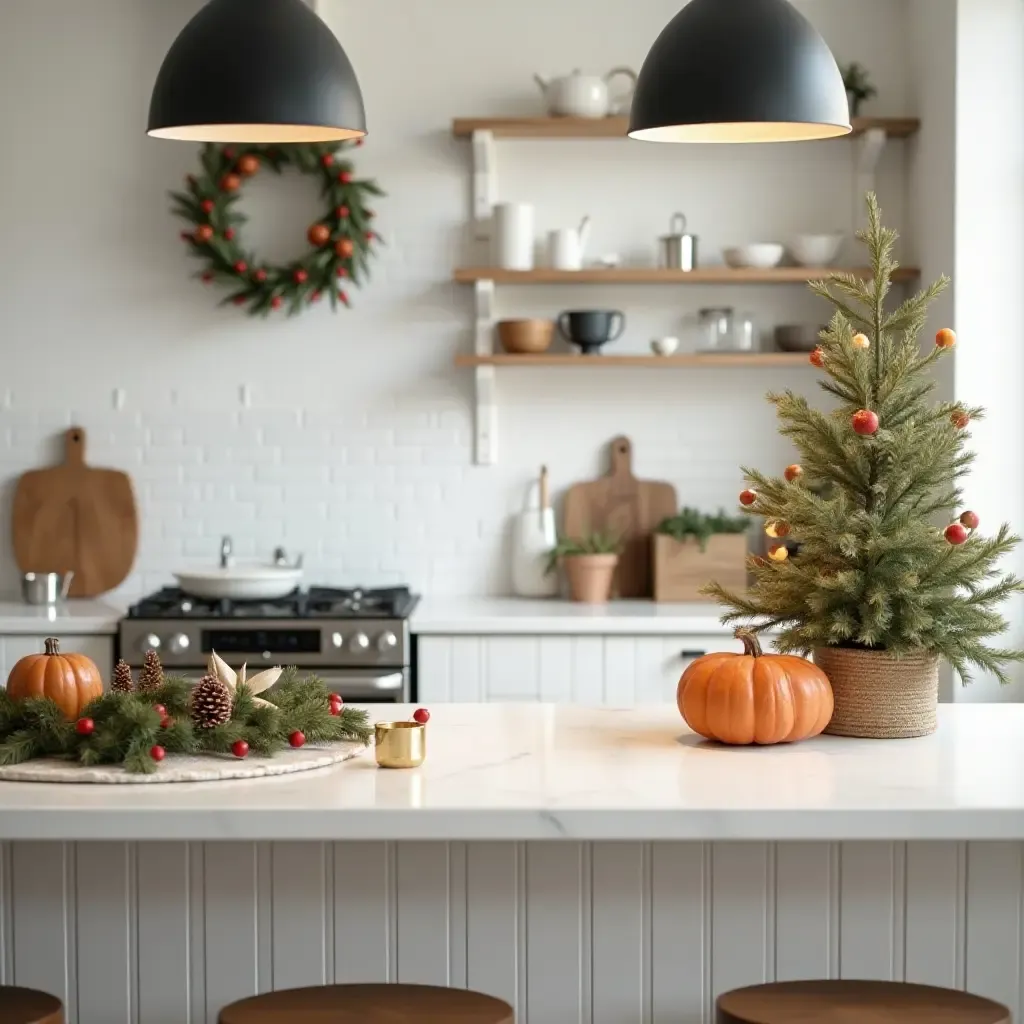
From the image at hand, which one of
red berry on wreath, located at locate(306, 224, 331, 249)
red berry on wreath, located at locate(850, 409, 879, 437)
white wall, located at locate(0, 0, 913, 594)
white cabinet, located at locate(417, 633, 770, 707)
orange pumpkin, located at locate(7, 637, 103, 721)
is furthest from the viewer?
white wall, located at locate(0, 0, 913, 594)

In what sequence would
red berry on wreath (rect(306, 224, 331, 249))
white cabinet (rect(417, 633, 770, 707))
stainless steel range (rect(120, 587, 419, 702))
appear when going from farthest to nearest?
red berry on wreath (rect(306, 224, 331, 249)) → white cabinet (rect(417, 633, 770, 707)) → stainless steel range (rect(120, 587, 419, 702))

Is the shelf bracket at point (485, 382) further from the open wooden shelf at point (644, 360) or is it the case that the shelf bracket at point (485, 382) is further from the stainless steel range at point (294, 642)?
the stainless steel range at point (294, 642)

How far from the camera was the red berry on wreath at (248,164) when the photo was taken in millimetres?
5465

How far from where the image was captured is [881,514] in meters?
2.93

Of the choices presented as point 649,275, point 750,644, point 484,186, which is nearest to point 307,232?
point 484,186

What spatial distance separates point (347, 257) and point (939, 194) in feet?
6.53

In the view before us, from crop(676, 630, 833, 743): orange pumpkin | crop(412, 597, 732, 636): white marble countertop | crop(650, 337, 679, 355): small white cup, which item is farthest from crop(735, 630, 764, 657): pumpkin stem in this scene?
crop(650, 337, 679, 355): small white cup

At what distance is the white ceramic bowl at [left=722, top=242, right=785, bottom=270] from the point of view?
17.7 ft

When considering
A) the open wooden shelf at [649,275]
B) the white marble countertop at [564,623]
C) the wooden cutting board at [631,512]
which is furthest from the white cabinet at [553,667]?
the open wooden shelf at [649,275]

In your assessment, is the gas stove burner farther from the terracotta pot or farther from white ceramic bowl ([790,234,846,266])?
white ceramic bowl ([790,234,846,266])

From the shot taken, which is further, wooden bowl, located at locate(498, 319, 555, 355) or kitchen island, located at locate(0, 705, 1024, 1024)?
wooden bowl, located at locate(498, 319, 555, 355)

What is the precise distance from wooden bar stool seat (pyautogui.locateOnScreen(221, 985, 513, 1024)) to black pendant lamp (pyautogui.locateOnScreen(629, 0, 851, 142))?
4.98ft

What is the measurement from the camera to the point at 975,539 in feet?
9.48

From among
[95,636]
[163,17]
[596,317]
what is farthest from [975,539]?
[163,17]
